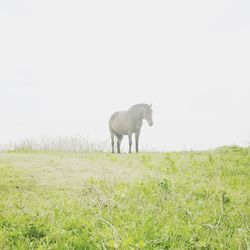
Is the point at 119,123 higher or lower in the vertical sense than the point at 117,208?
higher

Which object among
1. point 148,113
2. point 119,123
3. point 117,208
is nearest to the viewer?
point 117,208

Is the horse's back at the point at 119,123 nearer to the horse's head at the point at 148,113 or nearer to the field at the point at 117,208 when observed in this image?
the horse's head at the point at 148,113

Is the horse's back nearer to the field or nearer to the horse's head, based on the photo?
the horse's head

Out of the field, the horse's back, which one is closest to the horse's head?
the horse's back

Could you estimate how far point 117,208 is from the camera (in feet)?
14.0

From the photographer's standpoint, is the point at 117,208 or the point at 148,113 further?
the point at 148,113

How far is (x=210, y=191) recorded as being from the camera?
210 inches

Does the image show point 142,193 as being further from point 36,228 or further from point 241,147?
point 241,147

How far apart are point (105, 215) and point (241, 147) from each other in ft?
25.1

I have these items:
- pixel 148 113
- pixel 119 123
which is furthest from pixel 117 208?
pixel 119 123

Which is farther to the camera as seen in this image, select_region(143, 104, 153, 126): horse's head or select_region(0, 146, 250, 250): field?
select_region(143, 104, 153, 126): horse's head

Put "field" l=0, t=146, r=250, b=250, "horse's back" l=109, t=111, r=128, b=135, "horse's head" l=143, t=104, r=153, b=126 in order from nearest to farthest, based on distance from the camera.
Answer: "field" l=0, t=146, r=250, b=250 < "horse's head" l=143, t=104, r=153, b=126 < "horse's back" l=109, t=111, r=128, b=135

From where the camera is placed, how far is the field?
3217 mm

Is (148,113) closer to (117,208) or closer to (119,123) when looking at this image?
(119,123)
